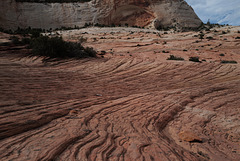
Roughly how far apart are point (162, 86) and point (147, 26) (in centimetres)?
3164

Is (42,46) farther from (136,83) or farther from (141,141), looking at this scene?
(141,141)

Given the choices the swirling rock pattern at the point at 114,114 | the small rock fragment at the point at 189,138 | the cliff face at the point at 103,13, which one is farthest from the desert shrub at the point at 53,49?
the cliff face at the point at 103,13

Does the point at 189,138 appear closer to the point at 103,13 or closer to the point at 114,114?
the point at 114,114

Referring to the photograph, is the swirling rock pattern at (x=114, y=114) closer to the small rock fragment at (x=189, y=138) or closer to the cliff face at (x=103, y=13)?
the small rock fragment at (x=189, y=138)

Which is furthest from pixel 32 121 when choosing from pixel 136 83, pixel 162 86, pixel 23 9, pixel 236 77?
pixel 23 9

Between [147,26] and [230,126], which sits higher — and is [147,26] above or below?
above

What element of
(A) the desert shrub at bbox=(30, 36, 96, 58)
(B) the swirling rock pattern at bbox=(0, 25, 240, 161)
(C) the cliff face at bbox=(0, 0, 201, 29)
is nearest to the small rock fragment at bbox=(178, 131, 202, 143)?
(B) the swirling rock pattern at bbox=(0, 25, 240, 161)

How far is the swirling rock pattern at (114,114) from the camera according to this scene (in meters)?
2.57

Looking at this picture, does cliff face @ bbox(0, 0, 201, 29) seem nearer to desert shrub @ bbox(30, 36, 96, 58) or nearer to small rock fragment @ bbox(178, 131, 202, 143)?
desert shrub @ bbox(30, 36, 96, 58)

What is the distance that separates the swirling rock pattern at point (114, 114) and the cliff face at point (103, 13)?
2822 cm

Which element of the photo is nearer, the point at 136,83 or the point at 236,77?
the point at 136,83

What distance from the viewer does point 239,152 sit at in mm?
3449

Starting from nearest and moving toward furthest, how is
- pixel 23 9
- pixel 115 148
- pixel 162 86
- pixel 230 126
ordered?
1. pixel 115 148
2. pixel 230 126
3. pixel 162 86
4. pixel 23 9

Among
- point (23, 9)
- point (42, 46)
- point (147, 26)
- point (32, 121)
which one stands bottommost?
point (32, 121)
